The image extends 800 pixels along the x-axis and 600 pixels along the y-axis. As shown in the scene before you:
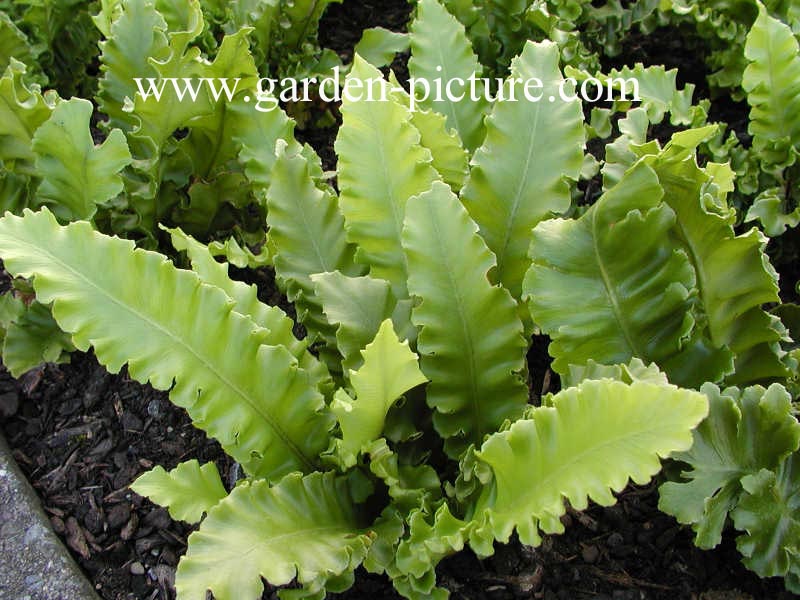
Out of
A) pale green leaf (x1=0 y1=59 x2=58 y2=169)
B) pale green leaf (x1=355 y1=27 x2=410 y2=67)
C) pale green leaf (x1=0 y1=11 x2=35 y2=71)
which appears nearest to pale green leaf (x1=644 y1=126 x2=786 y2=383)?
pale green leaf (x1=355 y1=27 x2=410 y2=67)

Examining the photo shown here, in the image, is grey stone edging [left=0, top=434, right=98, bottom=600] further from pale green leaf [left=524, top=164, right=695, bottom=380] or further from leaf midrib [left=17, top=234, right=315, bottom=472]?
pale green leaf [left=524, top=164, right=695, bottom=380]

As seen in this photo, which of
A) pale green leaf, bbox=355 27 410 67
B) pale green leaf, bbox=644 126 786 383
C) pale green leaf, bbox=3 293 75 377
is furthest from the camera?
pale green leaf, bbox=355 27 410 67

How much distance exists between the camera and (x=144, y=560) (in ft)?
7.73

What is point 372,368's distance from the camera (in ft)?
5.71

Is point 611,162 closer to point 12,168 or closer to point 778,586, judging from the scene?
point 778,586

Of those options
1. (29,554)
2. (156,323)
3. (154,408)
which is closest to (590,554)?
(156,323)

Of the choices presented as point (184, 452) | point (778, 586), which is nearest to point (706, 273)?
point (778, 586)

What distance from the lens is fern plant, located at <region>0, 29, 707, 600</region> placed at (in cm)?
166

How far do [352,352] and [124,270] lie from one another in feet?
1.86

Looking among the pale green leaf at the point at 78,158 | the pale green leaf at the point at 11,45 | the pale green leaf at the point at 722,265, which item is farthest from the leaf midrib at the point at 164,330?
the pale green leaf at the point at 11,45

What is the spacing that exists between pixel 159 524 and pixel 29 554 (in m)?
0.35

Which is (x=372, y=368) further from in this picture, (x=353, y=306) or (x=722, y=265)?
(x=722, y=265)

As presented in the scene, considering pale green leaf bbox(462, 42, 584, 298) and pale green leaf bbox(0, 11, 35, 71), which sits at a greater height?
pale green leaf bbox(462, 42, 584, 298)

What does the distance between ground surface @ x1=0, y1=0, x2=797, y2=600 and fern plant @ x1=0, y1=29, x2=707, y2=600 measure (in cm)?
24
